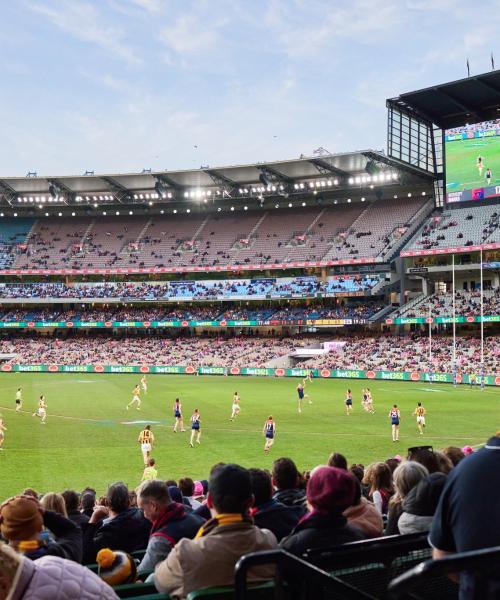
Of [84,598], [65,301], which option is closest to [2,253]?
[65,301]

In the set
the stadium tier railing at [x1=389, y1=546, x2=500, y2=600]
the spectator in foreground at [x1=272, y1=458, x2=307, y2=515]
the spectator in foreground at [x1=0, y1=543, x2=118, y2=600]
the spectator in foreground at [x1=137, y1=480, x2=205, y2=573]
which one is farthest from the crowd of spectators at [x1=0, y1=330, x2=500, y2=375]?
the spectator in foreground at [x1=0, y1=543, x2=118, y2=600]

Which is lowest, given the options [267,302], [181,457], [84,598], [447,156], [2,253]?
[181,457]

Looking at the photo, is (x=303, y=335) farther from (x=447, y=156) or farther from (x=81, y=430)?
(x=81, y=430)

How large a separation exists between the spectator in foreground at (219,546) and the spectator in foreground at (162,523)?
1432mm

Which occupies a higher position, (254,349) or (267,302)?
(267,302)

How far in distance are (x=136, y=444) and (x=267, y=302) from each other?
5690 cm

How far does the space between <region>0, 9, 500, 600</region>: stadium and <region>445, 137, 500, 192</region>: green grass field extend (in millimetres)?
245

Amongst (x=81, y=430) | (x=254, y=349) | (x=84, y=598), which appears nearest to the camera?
(x=84, y=598)

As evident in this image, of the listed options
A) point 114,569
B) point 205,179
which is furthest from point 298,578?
point 205,179

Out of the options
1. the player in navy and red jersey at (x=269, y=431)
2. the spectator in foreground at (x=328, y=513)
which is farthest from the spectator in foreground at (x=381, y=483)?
the player in navy and red jersey at (x=269, y=431)

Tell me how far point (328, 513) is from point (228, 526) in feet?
2.78

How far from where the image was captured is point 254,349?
74.1m

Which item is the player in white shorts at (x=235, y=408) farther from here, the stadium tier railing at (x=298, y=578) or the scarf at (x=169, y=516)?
the stadium tier railing at (x=298, y=578)

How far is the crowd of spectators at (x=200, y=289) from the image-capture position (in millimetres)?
77375
